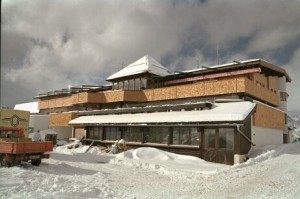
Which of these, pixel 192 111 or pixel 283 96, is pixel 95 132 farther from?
pixel 283 96

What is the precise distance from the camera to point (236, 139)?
925 inches

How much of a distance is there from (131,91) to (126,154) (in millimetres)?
13359

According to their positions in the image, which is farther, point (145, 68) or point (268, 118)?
point (145, 68)

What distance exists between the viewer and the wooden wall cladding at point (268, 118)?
1095 inches

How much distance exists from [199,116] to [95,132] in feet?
49.0

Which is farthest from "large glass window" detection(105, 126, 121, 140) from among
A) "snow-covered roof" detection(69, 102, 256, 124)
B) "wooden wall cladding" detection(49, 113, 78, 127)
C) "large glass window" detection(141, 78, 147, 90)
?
"wooden wall cladding" detection(49, 113, 78, 127)

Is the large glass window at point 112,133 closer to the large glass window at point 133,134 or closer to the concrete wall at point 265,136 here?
the large glass window at point 133,134

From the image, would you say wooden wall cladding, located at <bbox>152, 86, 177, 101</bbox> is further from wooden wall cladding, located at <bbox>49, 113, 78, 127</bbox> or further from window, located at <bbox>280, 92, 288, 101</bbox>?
window, located at <bbox>280, 92, 288, 101</bbox>

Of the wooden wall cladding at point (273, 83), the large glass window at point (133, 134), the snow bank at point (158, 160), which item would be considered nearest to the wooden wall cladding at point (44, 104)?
the large glass window at point (133, 134)

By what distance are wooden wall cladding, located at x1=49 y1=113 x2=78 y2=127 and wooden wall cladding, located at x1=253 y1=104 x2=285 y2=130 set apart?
2365 centimetres

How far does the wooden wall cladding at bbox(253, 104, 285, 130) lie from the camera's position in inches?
1095

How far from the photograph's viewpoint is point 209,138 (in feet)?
83.0

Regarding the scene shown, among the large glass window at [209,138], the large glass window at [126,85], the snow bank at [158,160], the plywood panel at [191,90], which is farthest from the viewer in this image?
the large glass window at [126,85]

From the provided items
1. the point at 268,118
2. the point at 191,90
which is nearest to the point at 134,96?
the point at 191,90
